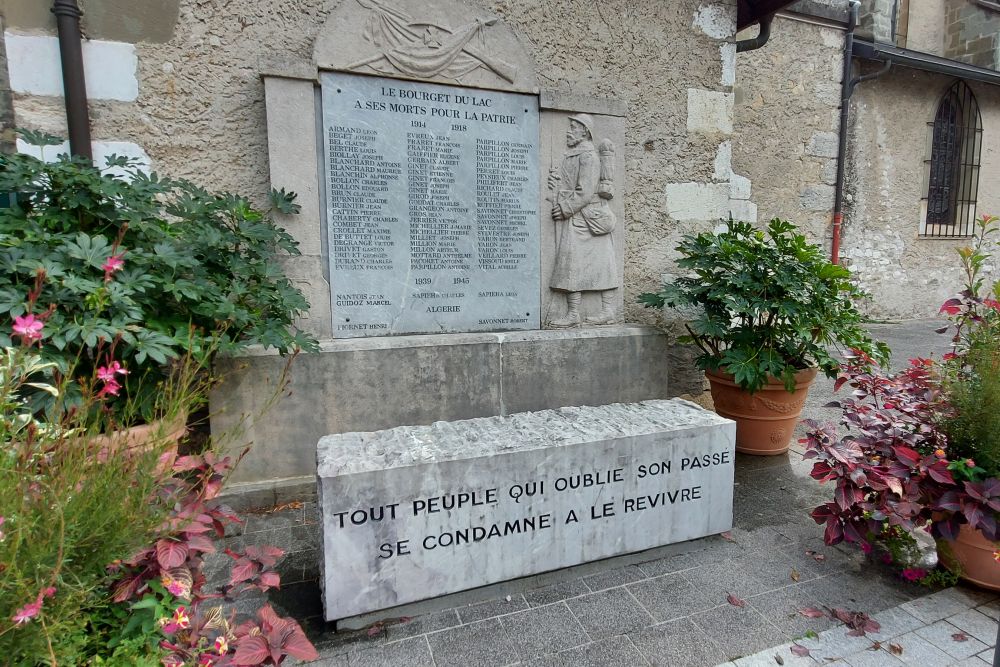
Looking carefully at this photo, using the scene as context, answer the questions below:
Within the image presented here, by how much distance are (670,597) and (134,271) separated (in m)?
2.48

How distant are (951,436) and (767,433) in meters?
1.33

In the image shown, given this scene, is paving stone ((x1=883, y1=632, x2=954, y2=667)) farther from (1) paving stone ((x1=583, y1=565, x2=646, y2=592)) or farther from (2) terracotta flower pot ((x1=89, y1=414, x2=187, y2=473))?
(2) terracotta flower pot ((x1=89, y1=414, x2=187, y2=473))

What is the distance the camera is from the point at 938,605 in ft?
6.22

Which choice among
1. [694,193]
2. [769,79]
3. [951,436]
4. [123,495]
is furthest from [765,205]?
[123,495]

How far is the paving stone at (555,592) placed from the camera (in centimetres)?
195

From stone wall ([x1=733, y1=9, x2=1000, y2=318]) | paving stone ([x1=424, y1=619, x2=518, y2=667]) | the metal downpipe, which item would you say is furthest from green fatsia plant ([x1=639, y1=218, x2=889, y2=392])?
stone wall ([x1=733, y1=9, x2=1000, y2=318])

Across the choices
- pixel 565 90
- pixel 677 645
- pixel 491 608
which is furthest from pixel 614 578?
pixel 565 90

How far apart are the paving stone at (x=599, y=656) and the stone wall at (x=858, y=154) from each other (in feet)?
20.2

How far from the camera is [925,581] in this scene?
6.61 feet

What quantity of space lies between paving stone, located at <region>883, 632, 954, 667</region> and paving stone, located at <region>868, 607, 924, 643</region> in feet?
0.09

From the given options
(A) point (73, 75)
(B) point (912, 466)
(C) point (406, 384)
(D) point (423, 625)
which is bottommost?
(D) point (423, 625)

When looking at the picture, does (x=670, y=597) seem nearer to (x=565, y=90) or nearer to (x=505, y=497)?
(x=505, y=497)

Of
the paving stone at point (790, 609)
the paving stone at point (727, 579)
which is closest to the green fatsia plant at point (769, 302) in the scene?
the paving stone at point (727, 579)

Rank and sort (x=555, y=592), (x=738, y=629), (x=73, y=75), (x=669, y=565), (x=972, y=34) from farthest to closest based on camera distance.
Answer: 1. (x=972, y=34)
2. (x=73, y=75)
3. (x=669, y=565)
4. (x=555, y=592)
5. (x=738, y=629)
